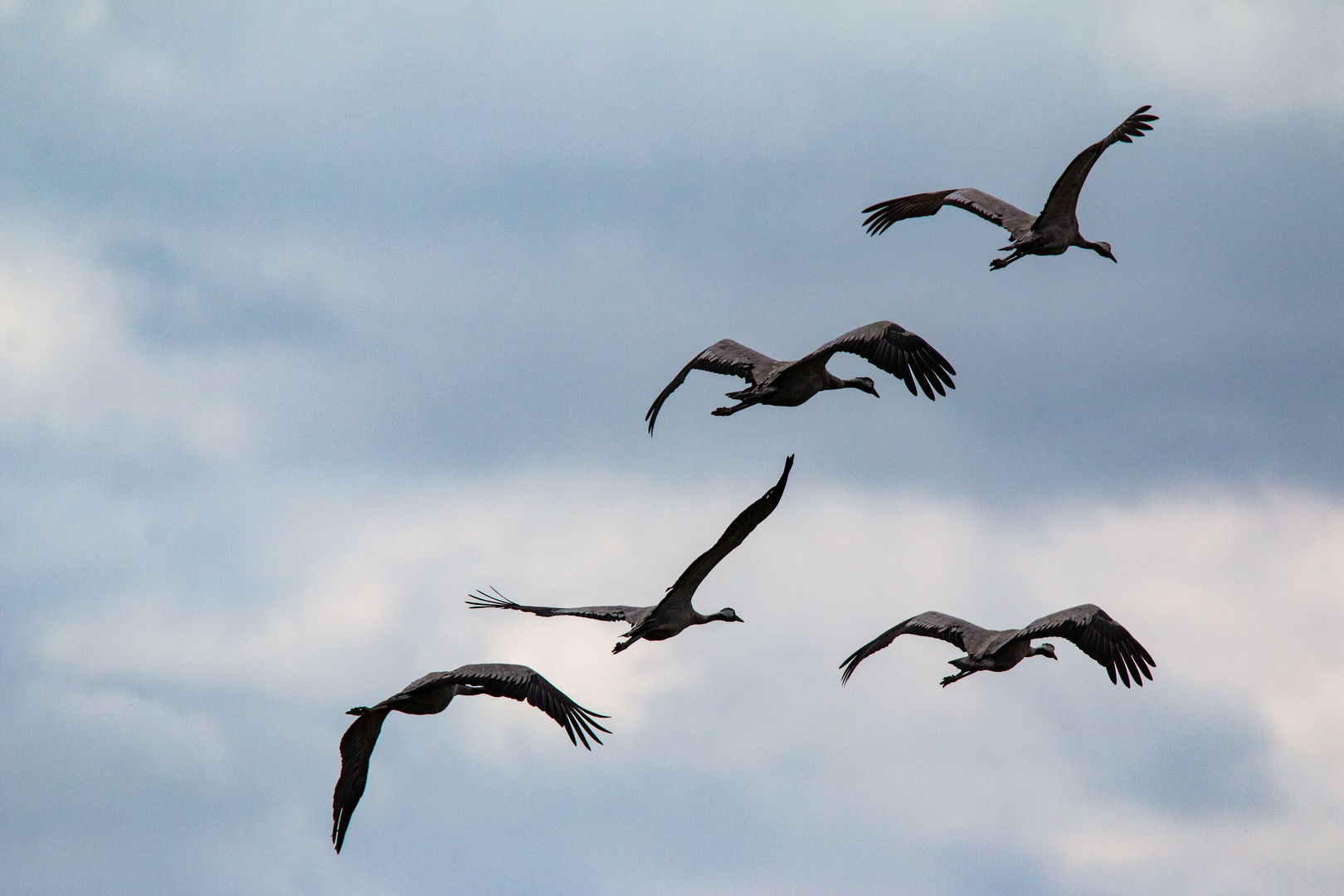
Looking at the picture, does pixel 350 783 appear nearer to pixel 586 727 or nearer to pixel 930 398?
pixel 586 727

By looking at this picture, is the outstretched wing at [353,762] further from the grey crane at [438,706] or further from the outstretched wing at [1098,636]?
the outstretched wing at [1098,636]

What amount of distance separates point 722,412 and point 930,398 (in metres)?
4.34

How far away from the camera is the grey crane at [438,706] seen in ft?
92.9

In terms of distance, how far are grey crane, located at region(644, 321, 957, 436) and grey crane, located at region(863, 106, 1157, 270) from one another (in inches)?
167

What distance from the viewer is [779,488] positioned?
24.1m

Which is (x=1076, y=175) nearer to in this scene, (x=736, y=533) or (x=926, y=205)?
(x=926, y=205)

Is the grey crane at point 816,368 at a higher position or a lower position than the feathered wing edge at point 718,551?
higher

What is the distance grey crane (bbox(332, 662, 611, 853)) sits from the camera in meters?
28.3

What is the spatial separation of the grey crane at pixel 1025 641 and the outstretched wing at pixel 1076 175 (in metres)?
7.60

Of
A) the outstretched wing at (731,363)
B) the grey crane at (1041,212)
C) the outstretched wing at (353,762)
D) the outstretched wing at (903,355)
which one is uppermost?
the grey crane at (1041,212)

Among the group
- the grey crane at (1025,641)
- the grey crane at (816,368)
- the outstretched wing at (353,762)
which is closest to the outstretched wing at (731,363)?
the grey crane at (816,368)

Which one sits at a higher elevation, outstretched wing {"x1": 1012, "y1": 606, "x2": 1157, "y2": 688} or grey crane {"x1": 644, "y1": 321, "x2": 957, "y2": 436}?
grey crane {"x1": 644, "y1": 321, "x2": 957, "y2": 436}

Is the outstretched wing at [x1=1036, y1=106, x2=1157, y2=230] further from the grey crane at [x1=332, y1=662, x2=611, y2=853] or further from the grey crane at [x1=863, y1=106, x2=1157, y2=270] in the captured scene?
the grey crane at [x1=332, y1=662, x2=611, y2=853]

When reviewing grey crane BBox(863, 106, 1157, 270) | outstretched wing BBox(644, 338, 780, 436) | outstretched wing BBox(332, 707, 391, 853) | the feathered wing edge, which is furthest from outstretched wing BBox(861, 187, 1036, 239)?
outstretched wing BBox(332, 707, 391, 853)
